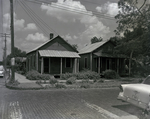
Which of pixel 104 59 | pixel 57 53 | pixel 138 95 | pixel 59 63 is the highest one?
pixel 57 53

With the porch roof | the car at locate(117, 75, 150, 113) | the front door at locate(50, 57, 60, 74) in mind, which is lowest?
the car at locate(117, 75, 150, 113)

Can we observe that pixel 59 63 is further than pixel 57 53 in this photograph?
Yes

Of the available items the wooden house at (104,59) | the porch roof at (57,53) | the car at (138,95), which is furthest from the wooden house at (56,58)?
the car at (138,95)

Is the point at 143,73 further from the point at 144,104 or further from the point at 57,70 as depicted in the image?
the point at 144,104

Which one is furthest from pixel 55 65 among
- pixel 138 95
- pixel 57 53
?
pixel 138 95

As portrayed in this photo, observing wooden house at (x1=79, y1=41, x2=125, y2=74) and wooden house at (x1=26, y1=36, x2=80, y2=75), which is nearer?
wooden house at (x1=26, y1=36, x2=80, y2=75)

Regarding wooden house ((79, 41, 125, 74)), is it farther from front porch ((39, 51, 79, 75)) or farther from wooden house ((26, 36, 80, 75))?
front porch ((39, 51, 79, 75))

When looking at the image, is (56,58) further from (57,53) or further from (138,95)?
(138,95)

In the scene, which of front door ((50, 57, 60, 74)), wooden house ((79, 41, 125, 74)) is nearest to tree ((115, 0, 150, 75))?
wooden house ((79, 41, 125, 74))

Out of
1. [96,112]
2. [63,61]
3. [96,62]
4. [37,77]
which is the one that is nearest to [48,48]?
[63,61]

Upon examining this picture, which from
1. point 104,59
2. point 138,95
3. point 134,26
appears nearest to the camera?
point 138,95

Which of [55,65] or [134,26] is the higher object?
[134,26]

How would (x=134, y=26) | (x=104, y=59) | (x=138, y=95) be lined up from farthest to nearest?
(x=104, y=59) → (x=134, y=26) → (x=138, y=95)

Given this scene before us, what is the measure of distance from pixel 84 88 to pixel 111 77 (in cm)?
942
